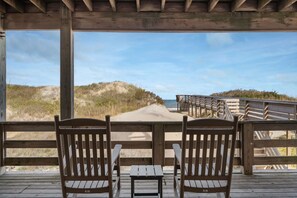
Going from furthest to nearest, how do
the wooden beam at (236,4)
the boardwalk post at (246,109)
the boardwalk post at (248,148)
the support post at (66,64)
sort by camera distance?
the boardwalk post at (246,109), the support post at (66,64), the boardwalk post at (248,148), the wooden beam at (236,4)

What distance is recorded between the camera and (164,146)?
12.9 ft

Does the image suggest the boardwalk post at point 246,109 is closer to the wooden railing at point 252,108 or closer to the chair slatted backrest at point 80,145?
the wooden railing at point 252,108

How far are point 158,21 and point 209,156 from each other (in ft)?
8.42

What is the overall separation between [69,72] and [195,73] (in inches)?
517

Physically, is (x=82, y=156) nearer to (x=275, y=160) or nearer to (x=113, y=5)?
(x=113, y=5)

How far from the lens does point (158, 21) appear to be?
4.12m

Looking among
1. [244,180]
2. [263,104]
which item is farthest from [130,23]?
[263,104]

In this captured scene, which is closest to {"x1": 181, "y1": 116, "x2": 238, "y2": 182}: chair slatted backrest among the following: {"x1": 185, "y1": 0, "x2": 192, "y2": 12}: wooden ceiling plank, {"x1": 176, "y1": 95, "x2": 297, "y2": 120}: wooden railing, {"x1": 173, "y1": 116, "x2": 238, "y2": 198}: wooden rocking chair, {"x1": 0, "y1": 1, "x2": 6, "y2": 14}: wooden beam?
{"x1": 173, "y1": 116, "x2": 238, "y2": 198}: wooden rocking chair

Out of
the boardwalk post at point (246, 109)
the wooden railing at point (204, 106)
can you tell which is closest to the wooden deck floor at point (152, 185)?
the wooden railing at point (204, 106)

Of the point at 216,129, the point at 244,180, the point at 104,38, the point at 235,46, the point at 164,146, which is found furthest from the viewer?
the point at 235,46

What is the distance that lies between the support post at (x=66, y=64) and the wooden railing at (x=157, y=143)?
335mm

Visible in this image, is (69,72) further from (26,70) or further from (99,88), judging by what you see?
(26,70)

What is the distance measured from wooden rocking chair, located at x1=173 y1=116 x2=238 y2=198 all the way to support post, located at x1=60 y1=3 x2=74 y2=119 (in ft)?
7.85

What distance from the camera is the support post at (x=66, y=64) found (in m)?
4.05
